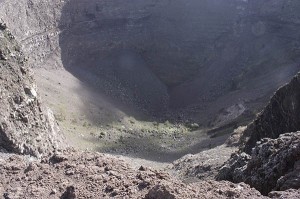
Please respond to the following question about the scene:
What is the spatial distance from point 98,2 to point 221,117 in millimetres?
28818

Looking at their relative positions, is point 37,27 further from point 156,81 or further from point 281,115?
point 281,115

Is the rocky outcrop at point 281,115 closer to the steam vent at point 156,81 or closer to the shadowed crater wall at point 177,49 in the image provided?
the steam vent at point 156,81

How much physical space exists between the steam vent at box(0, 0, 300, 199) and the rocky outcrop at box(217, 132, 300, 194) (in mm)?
89

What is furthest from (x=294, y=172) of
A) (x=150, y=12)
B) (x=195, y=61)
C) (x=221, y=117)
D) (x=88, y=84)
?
(x=150, y=12)

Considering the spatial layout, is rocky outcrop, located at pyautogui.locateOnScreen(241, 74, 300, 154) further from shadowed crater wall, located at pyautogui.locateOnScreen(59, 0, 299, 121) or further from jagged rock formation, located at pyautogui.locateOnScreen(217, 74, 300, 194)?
shadowed crater wall, located at pyautogui.locateOnScreen(59, 0, 299, 121)

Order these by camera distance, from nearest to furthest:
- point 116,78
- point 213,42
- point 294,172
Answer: point 294,172, point 116,78, point 213,42

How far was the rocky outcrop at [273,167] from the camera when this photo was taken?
15.0 m

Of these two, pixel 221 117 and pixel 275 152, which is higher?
pixel 221 117

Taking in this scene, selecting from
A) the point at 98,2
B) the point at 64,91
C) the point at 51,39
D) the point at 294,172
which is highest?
the point at 98,2

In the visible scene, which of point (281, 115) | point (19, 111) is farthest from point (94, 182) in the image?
point (281, 115)

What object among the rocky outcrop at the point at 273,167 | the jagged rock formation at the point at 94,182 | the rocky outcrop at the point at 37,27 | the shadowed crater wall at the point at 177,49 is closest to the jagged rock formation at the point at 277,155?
the rocky outcrop at the point at 273,167

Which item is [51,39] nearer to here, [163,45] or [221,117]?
[163,45]

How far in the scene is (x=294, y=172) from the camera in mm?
14930

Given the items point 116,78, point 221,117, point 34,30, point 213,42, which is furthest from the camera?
point 213,42
